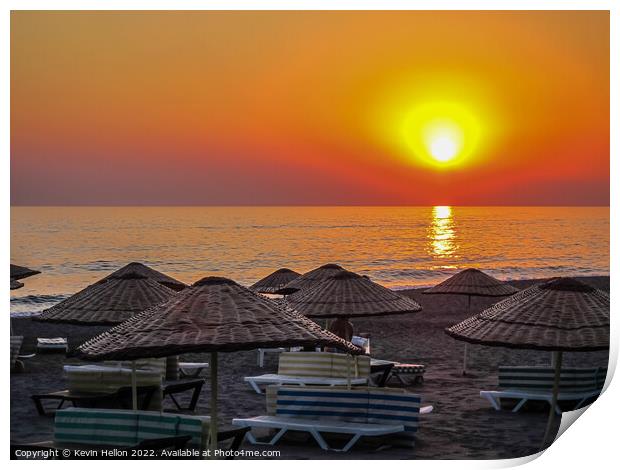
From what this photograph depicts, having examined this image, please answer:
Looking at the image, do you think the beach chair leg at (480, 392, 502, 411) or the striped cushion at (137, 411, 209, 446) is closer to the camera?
the striped cushion at (137, 411, 209, 446)

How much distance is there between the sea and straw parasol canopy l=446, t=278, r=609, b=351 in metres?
27.2

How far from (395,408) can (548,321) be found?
1.75 metres

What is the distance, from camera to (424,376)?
14.2 m

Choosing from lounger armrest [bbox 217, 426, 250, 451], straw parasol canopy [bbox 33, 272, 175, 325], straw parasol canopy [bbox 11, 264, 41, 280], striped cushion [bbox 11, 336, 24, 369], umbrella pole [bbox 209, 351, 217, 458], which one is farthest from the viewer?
straw parasol canopy [bbox 11, 264, 41, 280]

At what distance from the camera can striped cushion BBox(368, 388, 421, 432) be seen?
28.4 feet

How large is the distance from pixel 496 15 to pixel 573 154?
6.54 m

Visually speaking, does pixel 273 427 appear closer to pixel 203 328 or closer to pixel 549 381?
pixel 203 328

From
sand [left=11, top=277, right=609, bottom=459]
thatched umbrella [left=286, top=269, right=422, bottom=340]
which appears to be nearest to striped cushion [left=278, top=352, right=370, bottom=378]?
sand [left=11, top=277, right=609, bottom=459]

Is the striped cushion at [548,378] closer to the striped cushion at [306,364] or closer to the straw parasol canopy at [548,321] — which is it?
the straw parasol canopy at [548,321]

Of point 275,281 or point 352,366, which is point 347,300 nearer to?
point 352,366

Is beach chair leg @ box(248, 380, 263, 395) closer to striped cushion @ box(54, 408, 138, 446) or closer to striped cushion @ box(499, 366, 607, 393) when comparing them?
striped cushion @ box(499, 366, 607, 393)

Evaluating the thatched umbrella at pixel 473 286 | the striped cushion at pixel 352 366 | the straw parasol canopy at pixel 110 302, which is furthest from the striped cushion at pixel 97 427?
the thatched umbrella at pixel 473 286

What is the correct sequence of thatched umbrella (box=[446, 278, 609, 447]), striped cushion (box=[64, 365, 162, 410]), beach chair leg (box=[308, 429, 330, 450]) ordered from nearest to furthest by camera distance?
1. thatched umbrella (box=[446, 278, 609, 447])
2. beach chair leg (box=[308, 429, 330, 450])
3. striped cushion (box=[64, 365, 162, 410])
